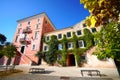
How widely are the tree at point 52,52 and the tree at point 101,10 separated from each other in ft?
75.9

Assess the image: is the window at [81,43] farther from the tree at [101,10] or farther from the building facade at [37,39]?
the tree at [101,10]

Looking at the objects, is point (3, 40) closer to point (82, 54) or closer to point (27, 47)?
point (27, 47)

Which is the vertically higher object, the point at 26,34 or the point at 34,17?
the point at 34,17

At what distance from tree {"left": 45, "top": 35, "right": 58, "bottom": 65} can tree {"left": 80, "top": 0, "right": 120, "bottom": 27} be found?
23120 millimetres

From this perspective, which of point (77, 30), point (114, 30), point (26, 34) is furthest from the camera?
point (26, 34)

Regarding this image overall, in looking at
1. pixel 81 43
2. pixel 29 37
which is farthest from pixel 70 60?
pixel 29 37

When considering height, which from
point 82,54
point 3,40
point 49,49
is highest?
point 3,40

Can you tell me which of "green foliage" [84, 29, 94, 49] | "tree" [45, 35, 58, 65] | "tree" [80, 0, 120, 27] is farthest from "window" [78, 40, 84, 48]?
"tree" [80, 0, 120, 27]

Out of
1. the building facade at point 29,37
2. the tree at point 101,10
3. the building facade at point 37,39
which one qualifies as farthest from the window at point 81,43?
the tree at point 101,10

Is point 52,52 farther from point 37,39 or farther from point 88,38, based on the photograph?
point 88,38

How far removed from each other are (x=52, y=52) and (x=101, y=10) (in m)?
23.7

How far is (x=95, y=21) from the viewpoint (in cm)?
368

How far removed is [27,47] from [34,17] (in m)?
11.7

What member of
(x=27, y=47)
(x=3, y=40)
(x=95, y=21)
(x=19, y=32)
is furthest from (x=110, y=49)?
(x=3, y=40)
